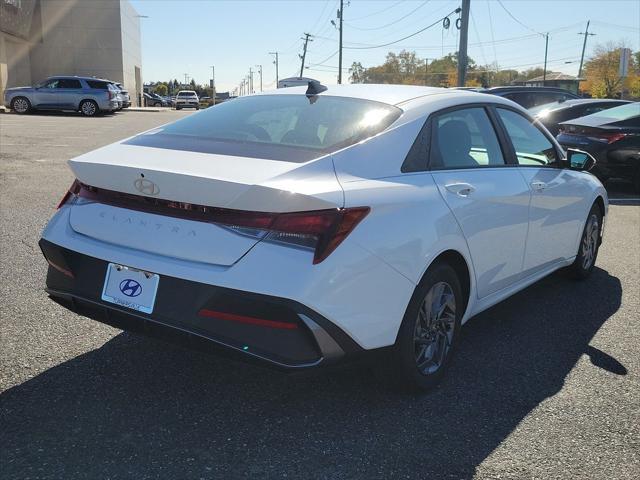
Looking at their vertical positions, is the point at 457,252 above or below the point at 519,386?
above

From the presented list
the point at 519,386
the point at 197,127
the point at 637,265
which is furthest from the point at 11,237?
the point at 637,265

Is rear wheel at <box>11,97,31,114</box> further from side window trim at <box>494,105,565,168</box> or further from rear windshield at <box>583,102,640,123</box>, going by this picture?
side window trim at <box>494,105,565,168</box>

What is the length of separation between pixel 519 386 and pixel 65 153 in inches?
488

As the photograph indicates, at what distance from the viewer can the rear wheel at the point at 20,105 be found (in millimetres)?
30297

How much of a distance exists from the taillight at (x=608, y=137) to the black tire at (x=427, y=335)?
26.0 feet

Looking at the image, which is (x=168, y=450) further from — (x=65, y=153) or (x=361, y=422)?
(x=65, y=153)

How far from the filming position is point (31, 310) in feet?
13.6

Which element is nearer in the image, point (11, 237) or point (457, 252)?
point (457, 252)

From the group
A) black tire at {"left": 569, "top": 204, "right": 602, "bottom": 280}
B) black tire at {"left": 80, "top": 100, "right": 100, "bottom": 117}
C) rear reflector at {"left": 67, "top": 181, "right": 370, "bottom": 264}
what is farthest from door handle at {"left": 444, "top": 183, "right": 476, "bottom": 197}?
black tire at {"left": 80, "top": 100, "right": 100, "bottom": 117}

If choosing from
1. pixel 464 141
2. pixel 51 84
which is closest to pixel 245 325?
pixel 464 141

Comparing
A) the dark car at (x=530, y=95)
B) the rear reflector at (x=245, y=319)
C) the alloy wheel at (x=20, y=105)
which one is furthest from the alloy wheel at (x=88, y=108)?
the rear reflector at (x=245, y=319)

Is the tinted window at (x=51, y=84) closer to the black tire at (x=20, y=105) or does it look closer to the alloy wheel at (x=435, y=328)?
the black tire at (x=20, y=105)

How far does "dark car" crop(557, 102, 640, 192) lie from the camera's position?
33.6 ft

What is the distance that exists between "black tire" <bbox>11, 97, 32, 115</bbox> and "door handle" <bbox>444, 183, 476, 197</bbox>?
3145 cm
